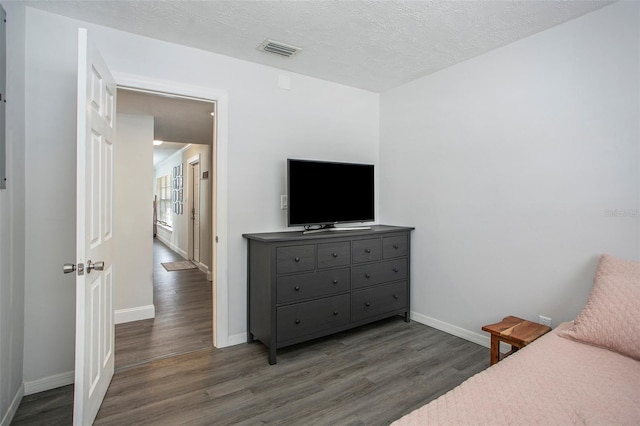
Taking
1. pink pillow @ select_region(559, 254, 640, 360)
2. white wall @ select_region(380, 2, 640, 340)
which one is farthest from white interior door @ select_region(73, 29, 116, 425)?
white wall @ select_region(380, 2, 640, 340)

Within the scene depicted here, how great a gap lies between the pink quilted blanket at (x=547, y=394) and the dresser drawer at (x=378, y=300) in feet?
5.12

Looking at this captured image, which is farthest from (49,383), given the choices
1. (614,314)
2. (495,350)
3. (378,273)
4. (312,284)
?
(614,314)

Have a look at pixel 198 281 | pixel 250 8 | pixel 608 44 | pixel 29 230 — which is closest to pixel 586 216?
pixel 608 44

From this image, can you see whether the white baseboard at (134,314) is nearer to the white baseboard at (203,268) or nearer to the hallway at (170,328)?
the hallway at (170,328)

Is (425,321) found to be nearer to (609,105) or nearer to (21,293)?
(609,105)

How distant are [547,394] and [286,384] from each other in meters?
1.57

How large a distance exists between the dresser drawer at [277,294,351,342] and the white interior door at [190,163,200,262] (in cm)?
437

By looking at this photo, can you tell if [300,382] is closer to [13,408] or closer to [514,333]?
[514,333]

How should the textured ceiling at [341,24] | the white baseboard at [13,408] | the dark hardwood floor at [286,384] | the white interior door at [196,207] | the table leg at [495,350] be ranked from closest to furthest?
the white baseboard at [13,408]
the dark hardwood floor at [286,384]
the textured ceiling at [341,24]
the table leg at [495,350]
the white interior door at [196,207]

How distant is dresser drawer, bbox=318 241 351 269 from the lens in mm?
2824

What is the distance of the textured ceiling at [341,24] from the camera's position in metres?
2.14

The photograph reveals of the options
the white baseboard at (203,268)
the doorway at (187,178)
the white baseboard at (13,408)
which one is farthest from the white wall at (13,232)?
the white baseboard at (203,268)

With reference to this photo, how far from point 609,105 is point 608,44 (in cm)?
39

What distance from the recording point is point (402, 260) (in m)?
3.40
